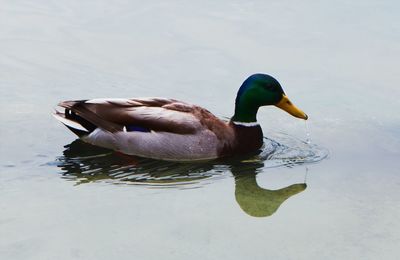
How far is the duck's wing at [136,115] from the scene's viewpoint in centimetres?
637

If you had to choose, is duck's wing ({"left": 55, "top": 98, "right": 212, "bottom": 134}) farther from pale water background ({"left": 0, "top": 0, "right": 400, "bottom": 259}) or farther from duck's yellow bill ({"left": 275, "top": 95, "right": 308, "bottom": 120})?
duck's yellow bill ({"left": 275, "top": 95, "right": 308, "bottom": 120})

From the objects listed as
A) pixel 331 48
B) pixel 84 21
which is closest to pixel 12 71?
pixel 84 21

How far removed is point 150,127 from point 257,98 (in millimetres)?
845

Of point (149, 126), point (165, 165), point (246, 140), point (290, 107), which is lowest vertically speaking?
point (165, 165)

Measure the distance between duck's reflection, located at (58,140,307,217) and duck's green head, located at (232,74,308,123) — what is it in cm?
42

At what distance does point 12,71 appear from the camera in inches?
301

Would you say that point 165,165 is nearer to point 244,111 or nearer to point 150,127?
point 150,127

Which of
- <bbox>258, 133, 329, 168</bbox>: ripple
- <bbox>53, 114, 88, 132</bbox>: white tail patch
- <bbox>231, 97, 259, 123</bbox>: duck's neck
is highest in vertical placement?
<bbox>231, 97, 259, 123</bbox>: duck's neck

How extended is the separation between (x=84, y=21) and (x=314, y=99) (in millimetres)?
2736

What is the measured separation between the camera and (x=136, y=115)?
20.9 ft

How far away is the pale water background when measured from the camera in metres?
4.80

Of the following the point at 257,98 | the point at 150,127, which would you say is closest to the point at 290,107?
the point at 257,98

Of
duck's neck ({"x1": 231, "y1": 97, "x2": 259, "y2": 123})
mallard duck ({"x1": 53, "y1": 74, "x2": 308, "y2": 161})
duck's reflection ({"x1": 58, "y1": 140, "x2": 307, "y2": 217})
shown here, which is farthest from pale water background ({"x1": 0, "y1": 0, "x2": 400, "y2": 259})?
duck's neck ({"x1": 231, "y1": 97, "x2": 259, "y2": 123})

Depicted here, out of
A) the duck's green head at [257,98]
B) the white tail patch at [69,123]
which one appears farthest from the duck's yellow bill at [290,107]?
the white tail patch at [69,123]
